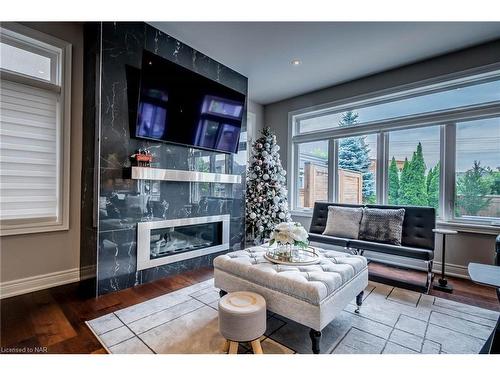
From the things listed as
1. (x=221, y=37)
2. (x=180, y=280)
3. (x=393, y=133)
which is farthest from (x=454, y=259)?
(x=221, y=37)

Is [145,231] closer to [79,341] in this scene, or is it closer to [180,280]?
[180,280]

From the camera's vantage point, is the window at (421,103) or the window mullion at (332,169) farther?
the window mullion at (332,169)

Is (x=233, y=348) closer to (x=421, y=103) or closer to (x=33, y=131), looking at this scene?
(x=33, y=131)

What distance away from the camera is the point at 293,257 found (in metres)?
2.20

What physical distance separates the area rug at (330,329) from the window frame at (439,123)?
1.46m

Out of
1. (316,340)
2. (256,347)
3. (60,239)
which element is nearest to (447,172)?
(316,340)

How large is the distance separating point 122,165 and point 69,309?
4.77 feet

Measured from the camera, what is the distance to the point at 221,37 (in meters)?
3.13

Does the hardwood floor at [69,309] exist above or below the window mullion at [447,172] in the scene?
below

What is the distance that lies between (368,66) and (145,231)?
3.94 m

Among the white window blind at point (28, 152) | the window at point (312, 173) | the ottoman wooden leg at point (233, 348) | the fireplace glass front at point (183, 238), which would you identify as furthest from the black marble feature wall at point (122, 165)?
the window at point (312, 173)

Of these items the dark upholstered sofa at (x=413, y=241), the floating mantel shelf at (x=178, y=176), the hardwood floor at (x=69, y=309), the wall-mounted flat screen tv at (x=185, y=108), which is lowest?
the hardwood floor at (x=69, y=309)

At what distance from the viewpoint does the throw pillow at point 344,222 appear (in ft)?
11.6

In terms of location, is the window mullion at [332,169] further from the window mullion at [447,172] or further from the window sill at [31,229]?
the window sill at [31,229]
